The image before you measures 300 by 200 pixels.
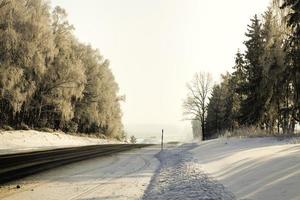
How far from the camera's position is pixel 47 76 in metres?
43.4

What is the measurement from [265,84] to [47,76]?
23170 mm

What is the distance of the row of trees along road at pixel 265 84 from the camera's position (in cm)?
2480

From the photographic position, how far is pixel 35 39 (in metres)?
35.7

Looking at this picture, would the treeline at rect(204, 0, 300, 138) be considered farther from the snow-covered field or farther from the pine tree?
the snow-covered field

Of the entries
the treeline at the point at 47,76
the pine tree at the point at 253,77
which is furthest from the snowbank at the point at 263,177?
the pine tree at the point at 253,77

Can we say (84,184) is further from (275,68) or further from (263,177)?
(275,68)

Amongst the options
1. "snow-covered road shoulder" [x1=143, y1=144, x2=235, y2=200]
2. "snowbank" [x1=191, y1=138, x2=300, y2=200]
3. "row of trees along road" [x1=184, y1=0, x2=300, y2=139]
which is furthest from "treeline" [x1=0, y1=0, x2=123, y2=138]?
"snowbank" [x1=191, y1=138, x2=300, y2=200]

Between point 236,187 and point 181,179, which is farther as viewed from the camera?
point 181,179

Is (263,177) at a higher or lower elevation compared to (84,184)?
higher

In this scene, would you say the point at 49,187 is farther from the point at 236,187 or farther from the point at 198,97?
the point at 198,97

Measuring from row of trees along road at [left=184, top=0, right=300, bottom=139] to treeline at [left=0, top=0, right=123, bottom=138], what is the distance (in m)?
18.0

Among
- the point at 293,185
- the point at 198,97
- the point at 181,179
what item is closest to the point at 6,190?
the point at 181,179

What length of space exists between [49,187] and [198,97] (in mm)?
66182

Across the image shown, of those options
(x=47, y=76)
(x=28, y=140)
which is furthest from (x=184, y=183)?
(x=47, y=76)
